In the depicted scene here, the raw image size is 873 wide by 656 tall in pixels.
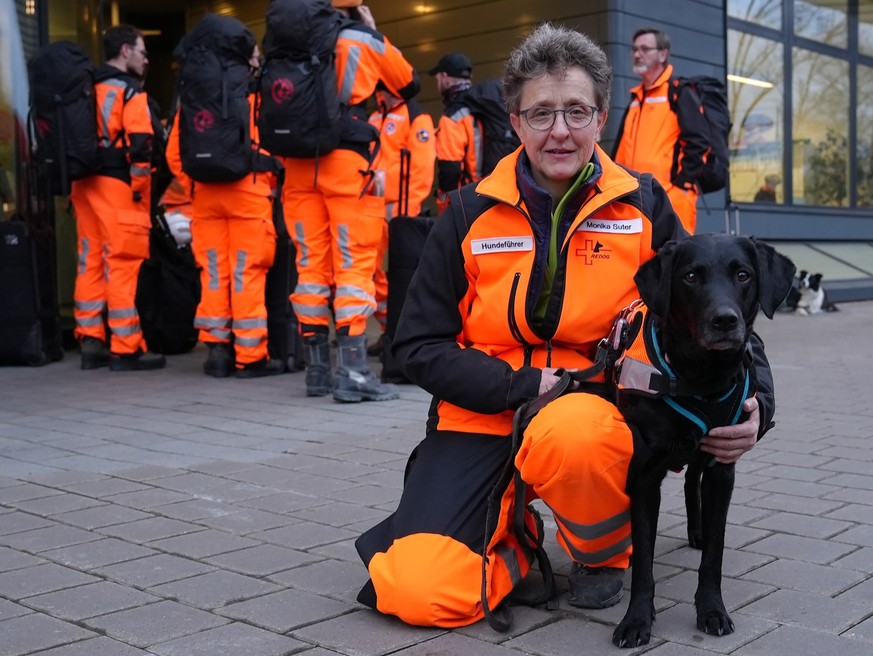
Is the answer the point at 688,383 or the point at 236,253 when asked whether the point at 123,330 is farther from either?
the point at 688,383

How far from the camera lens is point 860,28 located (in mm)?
17750

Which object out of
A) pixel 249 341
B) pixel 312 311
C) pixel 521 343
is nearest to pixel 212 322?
pixel 249 341

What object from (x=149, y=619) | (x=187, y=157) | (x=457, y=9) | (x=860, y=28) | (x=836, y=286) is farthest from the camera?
(x=860, y=28)

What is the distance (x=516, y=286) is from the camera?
320 cm

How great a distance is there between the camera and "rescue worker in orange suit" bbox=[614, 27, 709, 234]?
789 centimetres

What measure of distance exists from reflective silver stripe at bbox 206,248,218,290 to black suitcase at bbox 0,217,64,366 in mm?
1593

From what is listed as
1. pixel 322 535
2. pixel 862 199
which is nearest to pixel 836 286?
pixel 862 199

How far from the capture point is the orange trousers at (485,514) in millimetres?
2934

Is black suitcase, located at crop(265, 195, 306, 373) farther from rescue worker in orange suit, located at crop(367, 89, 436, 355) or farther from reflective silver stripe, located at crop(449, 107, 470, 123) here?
reflective silver stripe, located at crop(449, 107, 470, 123)

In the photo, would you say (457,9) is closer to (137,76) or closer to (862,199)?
(137,76)

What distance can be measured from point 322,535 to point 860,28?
16.6 metres

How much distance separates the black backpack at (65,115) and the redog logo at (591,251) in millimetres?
5451

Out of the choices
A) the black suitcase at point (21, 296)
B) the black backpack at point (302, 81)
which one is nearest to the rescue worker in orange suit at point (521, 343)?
the black backpack at point (302, 81)

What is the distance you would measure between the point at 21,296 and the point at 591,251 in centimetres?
616
